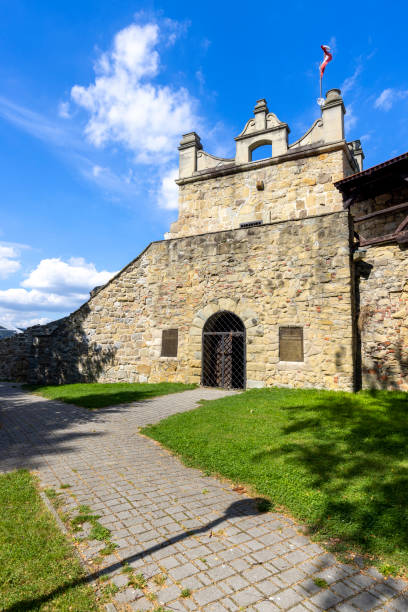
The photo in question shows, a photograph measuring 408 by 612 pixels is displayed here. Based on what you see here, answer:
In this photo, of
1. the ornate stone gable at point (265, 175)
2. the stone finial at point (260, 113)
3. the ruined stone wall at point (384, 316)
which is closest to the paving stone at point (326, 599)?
the ruined stone wall at point (384, 316)

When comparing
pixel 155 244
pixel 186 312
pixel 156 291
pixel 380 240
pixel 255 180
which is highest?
pixel 255 180

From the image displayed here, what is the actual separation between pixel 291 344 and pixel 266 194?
23.9ft

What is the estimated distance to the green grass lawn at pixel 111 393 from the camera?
909cm

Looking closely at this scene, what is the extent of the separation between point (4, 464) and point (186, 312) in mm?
7859

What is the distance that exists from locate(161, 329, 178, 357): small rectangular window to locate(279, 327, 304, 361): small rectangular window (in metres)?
3.76

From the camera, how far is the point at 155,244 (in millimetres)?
13062

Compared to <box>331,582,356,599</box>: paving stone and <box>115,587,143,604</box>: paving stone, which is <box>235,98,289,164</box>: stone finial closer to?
<box>331,582,356,599</box>: paving stone

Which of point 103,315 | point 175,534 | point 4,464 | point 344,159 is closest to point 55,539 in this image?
point 175,534

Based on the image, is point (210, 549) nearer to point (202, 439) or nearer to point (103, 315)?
point (202, 439)

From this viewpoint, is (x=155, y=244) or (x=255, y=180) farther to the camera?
(x=255, y=180)

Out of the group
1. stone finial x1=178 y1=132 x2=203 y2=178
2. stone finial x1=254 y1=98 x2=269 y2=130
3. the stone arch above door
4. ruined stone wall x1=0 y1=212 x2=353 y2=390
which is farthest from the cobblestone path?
stone finial x1=254 y1=98 x2=269 y2=130

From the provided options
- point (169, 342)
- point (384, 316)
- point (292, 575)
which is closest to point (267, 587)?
point (292, 575)

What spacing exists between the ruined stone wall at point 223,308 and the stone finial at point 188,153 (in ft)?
18.0

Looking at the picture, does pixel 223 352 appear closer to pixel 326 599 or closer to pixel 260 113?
pixel 326 599
